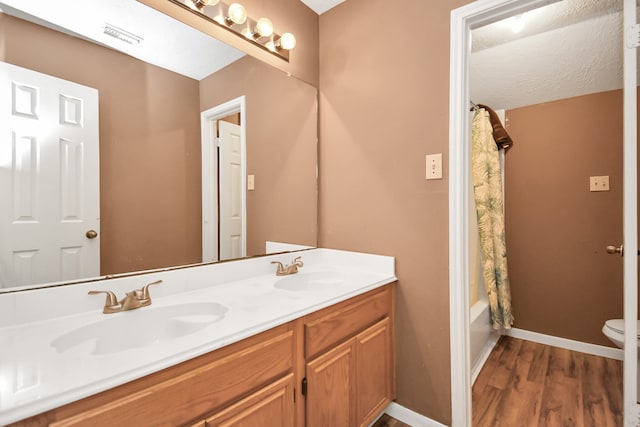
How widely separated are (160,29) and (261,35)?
1.58 feet

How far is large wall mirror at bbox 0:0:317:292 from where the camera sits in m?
0.88

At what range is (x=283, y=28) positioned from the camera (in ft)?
5.40

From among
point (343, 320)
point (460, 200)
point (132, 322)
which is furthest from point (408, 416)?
point (132, 322)

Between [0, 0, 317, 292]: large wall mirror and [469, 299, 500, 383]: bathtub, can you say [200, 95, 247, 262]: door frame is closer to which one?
[0, 0, 317, 292]: large wall mirror

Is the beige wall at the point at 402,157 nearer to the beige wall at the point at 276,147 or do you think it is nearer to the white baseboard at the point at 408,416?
the white baseboard at the point at 408,416

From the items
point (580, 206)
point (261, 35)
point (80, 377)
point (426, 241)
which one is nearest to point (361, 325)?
point (426, 241)

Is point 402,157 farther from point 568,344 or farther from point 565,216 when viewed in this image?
point 568,344

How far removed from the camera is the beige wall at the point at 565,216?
218 centimetres

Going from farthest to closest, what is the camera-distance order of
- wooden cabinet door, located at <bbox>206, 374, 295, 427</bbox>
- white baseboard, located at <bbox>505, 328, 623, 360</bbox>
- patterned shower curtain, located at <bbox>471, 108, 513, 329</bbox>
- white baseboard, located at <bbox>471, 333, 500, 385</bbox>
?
patterned shower curtain, located at <bbox>471, 108, 513, 329</bbox> < white baseboard, located at <bbox>505, 328, 623, 360</bbox> < white baseboard, located at <bbox>471, 333, 500, 385</bbox> < wooden cabinet door, located at <bbox>206, 374, 295, 427</bbox>

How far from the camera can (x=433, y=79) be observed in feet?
4.64

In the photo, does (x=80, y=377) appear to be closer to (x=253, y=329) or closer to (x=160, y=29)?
(x=253, y=329)

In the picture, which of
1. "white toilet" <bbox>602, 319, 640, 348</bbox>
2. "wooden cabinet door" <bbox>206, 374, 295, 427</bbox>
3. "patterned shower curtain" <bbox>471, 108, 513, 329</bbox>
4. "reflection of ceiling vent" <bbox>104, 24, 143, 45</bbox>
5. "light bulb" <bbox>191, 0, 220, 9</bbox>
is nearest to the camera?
"wooden cabinet door" <bbox>206, 374, 295, 427</bbox>

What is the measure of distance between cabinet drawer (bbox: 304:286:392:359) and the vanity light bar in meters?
1.34

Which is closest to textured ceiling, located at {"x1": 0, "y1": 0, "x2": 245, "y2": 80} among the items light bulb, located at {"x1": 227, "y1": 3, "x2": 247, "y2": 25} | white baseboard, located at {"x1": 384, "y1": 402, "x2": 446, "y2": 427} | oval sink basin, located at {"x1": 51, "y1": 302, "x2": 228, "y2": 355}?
light bulb, located at {"x1": 227, "y1": 3, "x2": 247, "y2": 25}
